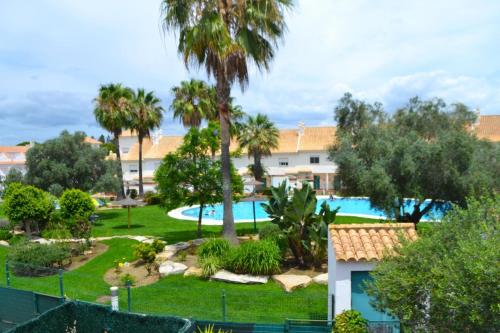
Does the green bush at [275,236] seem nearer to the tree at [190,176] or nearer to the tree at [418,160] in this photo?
the tree at [190,176]

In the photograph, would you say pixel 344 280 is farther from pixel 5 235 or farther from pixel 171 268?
pixel 5 235

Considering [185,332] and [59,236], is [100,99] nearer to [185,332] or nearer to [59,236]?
[59,236]

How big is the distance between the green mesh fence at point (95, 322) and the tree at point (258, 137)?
33377 millimetres

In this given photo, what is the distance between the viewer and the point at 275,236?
54.1 feet

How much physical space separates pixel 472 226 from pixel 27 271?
1527 cm

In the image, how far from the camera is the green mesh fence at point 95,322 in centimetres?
847

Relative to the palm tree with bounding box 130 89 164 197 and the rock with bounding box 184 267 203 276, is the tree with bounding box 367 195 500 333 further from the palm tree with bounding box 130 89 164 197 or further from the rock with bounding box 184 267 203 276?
the palm tree with bounding box 130 89 164 197

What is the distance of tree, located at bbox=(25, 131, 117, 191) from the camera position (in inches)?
1130

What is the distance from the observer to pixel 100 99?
35.5 m

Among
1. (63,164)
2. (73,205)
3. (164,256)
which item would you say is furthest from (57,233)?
(63,164)

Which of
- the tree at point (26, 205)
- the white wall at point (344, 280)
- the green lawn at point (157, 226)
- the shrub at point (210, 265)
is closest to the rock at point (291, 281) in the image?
the shrub at point (210, 265)

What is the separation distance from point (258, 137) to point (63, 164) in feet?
65.6

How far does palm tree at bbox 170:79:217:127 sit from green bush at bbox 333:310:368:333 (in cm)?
3033

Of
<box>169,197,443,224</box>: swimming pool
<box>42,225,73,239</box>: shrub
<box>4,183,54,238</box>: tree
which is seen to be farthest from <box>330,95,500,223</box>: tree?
<box>4,183,54,238</box>: tree
